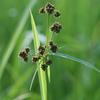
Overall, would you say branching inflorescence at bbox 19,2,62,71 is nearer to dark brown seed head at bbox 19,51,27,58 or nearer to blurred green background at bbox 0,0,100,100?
dark brown seed head at bbox 19,51,27,58

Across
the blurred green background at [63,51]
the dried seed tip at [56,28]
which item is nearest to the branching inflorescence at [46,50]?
the dried seed tip at [56,28]

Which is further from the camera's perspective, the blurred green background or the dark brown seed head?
the blurred green background

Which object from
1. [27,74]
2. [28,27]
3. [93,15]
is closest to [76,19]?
[93,15]

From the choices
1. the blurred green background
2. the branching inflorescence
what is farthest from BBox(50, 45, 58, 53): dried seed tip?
the blurred green background

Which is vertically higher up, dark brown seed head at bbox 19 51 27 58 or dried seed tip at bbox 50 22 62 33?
dried seed tip at bbox 50 22 62 33

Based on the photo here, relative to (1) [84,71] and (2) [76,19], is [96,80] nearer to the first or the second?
(1) [84,71]

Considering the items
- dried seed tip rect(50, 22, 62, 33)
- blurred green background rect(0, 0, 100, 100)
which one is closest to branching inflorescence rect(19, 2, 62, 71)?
dried seed tip rect(50, 22, 62, 33)

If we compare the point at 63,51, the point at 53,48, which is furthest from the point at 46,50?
the point at 63,51

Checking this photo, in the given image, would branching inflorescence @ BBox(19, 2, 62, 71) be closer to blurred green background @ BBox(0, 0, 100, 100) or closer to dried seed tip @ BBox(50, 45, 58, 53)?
dried seed tip @ BBox(50, 45, 58, 53)

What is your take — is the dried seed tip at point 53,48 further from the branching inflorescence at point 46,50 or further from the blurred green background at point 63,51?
the blurred green background at point 63,51

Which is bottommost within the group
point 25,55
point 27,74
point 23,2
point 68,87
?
point 68,87
